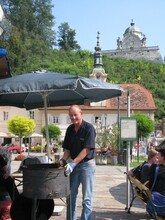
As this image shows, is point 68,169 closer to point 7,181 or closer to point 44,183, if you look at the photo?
point 44,183

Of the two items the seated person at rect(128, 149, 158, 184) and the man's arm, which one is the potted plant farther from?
the man's arm

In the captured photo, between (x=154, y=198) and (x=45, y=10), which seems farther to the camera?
(x=45, y=10)

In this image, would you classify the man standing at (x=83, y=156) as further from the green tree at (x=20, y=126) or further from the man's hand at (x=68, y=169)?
the green tree at (x=20, y=126)

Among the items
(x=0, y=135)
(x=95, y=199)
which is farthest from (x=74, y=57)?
(x=95, y=199)

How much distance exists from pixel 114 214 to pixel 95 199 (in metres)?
1.80

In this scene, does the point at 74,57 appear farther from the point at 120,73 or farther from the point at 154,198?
the point at 154,198

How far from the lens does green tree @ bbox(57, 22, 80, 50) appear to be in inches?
4245

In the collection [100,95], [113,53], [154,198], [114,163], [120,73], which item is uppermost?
[113,53]

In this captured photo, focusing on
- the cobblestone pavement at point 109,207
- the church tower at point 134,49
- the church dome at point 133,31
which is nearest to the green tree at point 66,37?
the church tower at point 134,49

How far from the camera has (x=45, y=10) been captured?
8031cm

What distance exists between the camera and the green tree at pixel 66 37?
4245 inches

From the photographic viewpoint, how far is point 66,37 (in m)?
110

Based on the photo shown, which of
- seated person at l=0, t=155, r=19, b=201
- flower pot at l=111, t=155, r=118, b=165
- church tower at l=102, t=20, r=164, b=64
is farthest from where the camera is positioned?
church tower at l=102, t=20, r=164, b=64

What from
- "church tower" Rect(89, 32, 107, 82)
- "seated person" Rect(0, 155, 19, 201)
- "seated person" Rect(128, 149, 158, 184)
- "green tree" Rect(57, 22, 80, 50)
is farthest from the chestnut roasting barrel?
"green tree" Rect(57, 22, 80, 50)
